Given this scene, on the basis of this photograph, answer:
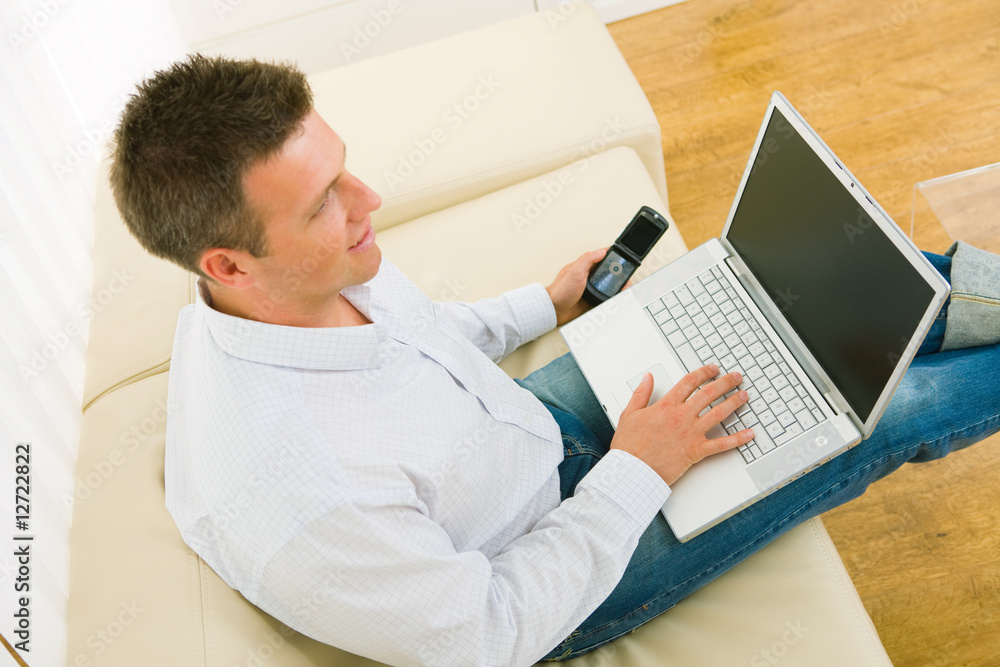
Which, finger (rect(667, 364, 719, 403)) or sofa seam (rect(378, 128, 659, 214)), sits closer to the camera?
finger (rect(667, 364, 719, 403))

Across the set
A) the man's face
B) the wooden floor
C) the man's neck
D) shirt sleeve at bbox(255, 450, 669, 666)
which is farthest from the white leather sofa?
the wooden floor

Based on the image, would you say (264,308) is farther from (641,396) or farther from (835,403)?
(835,403)

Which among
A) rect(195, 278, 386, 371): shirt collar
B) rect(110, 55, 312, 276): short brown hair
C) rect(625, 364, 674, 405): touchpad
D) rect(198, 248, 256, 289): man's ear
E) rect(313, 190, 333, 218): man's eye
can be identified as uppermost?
rect(110, 55, 312, 276): short brown hair

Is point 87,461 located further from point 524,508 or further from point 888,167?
point 888,167

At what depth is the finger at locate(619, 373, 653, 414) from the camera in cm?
116

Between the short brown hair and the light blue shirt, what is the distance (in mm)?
113

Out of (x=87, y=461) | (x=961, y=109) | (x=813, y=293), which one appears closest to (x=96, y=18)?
(x=87, y=461)

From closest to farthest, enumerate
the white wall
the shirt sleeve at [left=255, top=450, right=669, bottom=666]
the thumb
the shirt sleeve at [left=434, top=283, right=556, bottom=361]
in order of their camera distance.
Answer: the shirt sleeve at [left=255, top=450, right=669, bottom=666], the thumb, the shirt sleeve at [left=434, top=283, right=556, bottom=361], the white wall

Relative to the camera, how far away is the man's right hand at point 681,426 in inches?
Result: 42.1

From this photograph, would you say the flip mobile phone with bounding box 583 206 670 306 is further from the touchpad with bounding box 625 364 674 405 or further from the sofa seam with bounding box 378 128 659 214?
the sofa seam with bounding box 378 128 659 214

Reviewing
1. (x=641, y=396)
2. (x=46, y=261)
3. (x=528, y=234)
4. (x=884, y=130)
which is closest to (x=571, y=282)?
(x=528, y=234)

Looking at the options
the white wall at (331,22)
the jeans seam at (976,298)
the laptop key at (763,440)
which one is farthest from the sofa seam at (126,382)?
the white wall at (331,22)

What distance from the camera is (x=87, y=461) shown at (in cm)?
107

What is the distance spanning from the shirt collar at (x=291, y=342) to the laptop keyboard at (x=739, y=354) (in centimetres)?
51
